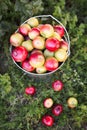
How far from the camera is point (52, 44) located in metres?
2.10

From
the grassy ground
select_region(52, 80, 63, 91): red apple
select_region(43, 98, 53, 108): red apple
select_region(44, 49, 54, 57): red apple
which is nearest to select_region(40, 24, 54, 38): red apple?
select_region(44, 49, 54, 57): red apple

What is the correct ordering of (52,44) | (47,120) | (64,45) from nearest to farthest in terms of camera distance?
(52,44) < (64,45) < (47,120)

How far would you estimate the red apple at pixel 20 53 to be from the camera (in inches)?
84.4

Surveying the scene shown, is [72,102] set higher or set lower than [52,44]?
lower

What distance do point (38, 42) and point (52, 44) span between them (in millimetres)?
98

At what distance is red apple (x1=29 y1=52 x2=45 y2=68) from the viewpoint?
213cm

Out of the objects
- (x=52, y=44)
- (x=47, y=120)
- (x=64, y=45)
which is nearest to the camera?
(x=52, y=44)

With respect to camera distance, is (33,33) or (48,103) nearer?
(33,33)

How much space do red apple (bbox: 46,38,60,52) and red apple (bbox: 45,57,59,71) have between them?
7 cm

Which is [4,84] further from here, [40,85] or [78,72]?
[78,72]

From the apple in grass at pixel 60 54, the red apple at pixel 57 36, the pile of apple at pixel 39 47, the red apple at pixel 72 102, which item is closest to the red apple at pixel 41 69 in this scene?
the pile of apple at pixel 39 47

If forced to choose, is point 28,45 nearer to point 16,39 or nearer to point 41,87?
point 16,39

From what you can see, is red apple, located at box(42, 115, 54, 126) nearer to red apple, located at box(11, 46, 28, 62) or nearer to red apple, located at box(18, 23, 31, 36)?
red apple, located at box(11, 46, 28, 62)

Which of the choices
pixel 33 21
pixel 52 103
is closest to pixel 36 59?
pixel 33 21
